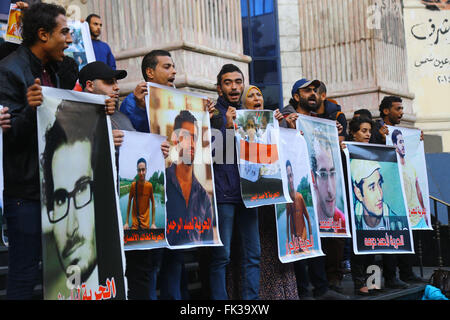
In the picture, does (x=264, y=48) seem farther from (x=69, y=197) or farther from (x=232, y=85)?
(x=69, y=197)

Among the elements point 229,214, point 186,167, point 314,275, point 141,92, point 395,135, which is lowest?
point 314,275

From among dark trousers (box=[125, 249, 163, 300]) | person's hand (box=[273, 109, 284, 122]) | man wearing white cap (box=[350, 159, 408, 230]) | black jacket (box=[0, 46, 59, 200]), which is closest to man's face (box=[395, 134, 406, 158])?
man wearing white cap (box=[350, 159, 408, 230])

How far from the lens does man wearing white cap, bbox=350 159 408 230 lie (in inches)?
271

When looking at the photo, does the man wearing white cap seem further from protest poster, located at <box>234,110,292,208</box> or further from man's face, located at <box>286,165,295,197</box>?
protest poster, located at <box>234,110,292,208</box>

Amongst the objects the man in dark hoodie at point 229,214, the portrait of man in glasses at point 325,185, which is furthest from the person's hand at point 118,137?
the portrait of man in glasses at point 325,185

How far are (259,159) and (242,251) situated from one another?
71 cm

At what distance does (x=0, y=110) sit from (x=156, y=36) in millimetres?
4398

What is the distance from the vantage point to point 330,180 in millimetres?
6551

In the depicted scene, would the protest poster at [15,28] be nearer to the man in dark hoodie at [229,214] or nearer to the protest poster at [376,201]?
the man in dark hoodie at [229,214]

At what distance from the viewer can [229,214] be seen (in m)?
5.42

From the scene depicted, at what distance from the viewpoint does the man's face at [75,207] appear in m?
3.84

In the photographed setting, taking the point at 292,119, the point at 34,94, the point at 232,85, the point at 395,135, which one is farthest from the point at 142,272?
the point at 395,135

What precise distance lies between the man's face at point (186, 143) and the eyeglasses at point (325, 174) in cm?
153
